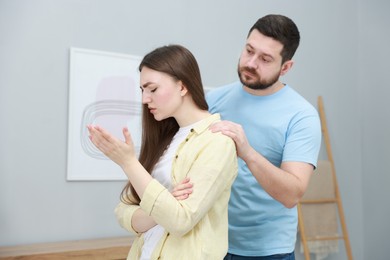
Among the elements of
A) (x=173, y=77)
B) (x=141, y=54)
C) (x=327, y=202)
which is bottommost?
(x=327, y=202)

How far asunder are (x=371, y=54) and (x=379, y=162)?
38.2 inches

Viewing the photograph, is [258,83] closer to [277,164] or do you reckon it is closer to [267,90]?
[267,90]

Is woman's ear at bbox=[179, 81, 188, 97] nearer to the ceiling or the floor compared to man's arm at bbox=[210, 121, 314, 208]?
nearer to the ceiling

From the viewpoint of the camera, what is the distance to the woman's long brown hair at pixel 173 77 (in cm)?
135

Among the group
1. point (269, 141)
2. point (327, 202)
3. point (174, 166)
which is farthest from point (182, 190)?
point (327, 202)

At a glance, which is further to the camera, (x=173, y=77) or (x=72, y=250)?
(x=72, y=250)

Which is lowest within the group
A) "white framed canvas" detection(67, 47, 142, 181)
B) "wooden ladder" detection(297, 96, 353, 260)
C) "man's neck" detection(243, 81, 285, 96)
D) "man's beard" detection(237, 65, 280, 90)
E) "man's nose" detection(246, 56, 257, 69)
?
"wooden ladder" detection(297, 96, 353, 260)

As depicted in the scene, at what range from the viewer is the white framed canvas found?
266cm

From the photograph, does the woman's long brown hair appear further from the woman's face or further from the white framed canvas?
the white framed canvas

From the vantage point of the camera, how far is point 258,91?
1741 mm

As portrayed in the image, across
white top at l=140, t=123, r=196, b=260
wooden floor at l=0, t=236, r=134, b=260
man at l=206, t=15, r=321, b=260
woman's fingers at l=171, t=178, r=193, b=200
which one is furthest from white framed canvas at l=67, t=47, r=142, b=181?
woman's fingers at l=171, t=178, r=193, b=200

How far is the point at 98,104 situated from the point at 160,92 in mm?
1491

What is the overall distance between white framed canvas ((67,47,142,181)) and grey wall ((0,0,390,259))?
0.05 m

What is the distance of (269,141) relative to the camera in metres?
1.65
